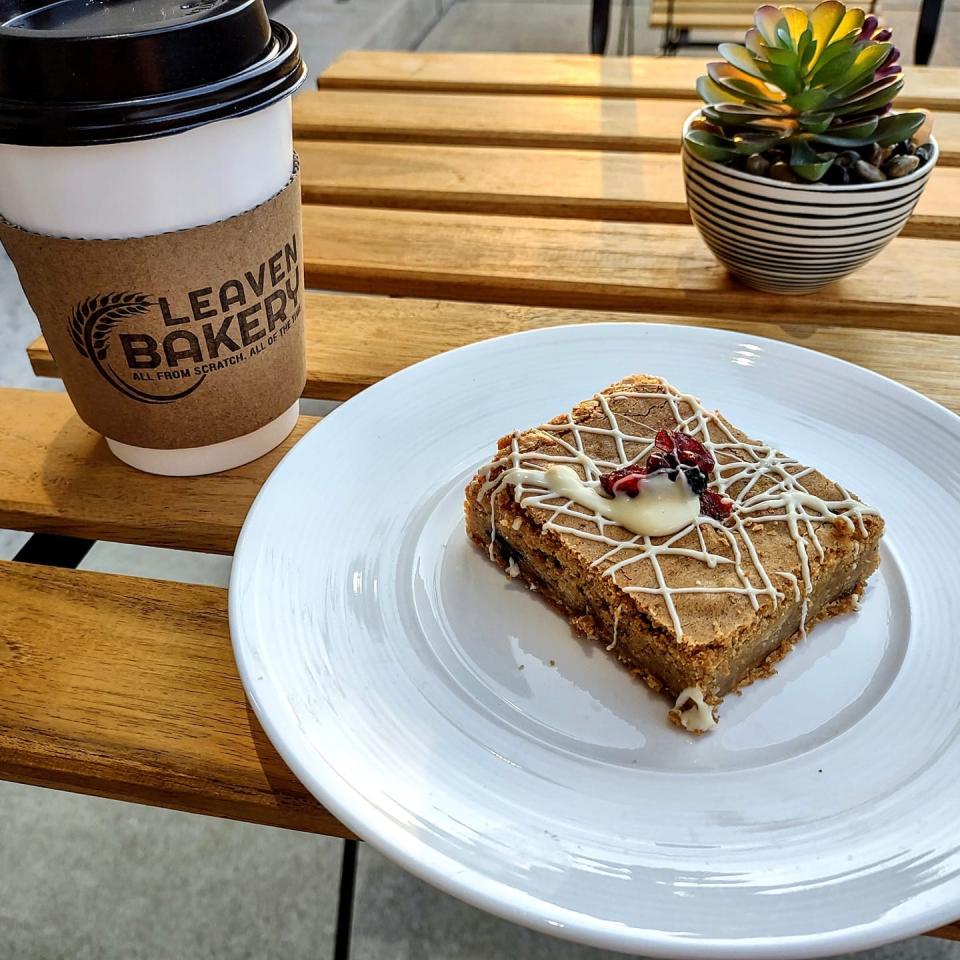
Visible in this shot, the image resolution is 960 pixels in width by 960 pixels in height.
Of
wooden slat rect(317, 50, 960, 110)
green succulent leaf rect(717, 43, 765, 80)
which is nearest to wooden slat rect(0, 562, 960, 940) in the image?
green succulent leaf rect(717, 43, 765, 80)

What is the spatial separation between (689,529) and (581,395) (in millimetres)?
235

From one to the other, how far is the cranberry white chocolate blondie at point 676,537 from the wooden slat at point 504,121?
0.83 metres

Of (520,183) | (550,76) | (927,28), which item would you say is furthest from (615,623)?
(927,28)

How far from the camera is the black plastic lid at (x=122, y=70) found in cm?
60

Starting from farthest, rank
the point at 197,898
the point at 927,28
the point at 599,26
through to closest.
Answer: the point at 599,26 → the point at 927,28 → the point at 197,898

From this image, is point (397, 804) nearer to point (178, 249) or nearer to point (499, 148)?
point (178, 249)

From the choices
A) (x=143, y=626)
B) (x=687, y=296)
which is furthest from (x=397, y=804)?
(x=687, y=296)

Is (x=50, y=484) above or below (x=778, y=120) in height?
below

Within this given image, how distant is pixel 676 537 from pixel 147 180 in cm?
49

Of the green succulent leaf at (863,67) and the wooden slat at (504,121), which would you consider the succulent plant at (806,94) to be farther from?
the wooden slat at (504,121)

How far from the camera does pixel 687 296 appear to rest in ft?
3.74

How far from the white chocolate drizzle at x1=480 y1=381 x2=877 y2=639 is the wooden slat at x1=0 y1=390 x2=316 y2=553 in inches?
9.8

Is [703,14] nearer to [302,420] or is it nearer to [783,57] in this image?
[783,57]

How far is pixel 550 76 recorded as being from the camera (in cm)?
175
